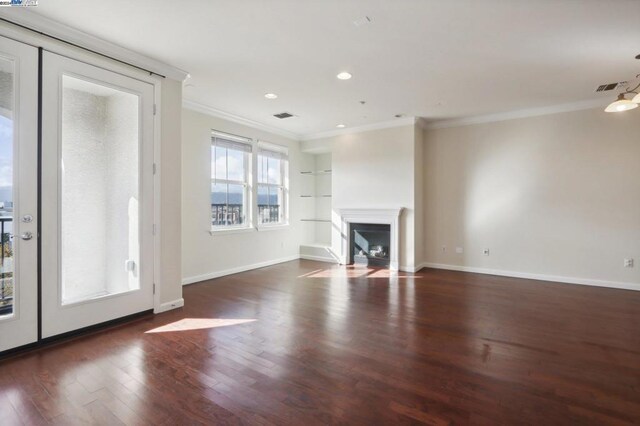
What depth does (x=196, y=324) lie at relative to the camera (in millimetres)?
3223

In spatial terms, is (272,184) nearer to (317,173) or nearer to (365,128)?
(317,173)

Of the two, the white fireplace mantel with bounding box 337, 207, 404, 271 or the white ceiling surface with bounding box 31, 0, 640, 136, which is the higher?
the white ceiling surface with bounding box 31, 0, 640, 136

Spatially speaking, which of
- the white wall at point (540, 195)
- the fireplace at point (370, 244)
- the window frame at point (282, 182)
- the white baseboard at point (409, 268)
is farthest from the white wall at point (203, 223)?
the white wall at point (540, 195)

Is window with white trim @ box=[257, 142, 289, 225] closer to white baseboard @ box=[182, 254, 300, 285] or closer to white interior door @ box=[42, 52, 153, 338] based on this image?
white baseboard @ box=[182, 254, 300, 285]

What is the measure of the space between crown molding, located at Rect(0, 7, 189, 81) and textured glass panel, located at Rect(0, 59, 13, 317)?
363 millimetres

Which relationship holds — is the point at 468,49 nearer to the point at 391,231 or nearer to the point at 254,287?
the point at 391,231

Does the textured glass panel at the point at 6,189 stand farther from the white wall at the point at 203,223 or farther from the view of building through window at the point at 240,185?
the view of building through window at the point at 240,185

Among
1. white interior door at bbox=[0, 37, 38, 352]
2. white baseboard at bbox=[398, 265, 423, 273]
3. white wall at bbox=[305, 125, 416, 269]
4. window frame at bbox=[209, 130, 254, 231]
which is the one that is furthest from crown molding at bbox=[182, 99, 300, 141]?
white baseboard at bbox=[398, 265, 423, 273]

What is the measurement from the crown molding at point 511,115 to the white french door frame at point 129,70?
4390mm

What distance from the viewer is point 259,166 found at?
6.15 metres

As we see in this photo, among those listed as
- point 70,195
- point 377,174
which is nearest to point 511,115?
point 377,174

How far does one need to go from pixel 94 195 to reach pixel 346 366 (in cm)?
294

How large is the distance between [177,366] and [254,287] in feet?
7.46

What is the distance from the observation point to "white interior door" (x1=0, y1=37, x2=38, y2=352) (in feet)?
8.22
